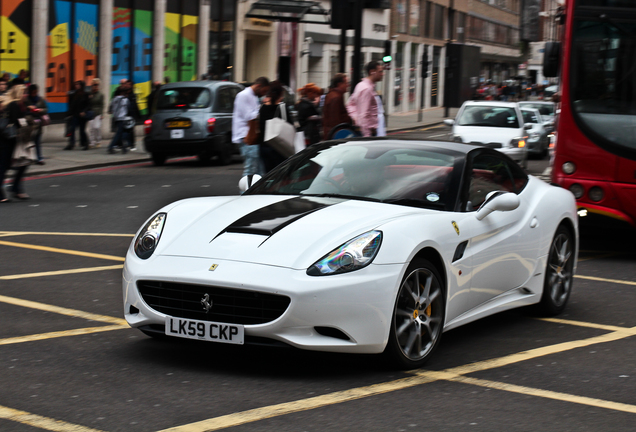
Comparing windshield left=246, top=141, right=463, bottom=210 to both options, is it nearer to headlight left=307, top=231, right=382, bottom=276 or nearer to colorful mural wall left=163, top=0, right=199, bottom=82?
headlight left=307, top=231, right=382, bottom=276

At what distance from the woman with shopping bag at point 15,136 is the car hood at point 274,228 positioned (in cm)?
846

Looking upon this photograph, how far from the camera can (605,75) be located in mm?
9953

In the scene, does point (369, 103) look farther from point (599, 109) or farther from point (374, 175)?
point (374, 175)

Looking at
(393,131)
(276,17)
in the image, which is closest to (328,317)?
(276,17)

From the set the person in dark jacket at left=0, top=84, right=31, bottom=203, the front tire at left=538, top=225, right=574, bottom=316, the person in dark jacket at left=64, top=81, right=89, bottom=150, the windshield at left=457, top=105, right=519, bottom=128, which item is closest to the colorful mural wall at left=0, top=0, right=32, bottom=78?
the person in dark jacket at left=64, top=81, right=89, bottom=150

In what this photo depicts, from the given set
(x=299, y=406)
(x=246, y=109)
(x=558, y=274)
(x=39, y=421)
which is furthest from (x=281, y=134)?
(x=39, y=421)

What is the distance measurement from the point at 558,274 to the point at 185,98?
14.3 metres

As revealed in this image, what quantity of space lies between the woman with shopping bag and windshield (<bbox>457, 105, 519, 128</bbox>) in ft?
35.6

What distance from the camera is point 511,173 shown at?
683 centimetres

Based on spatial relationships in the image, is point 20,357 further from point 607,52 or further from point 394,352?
point 607,52

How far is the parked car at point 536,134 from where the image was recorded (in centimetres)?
2495

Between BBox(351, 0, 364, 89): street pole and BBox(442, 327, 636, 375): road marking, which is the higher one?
BBox(351, 0, 364, 89): street pole

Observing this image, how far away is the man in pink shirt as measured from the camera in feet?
43.7

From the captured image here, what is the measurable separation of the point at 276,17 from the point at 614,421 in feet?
96.3
